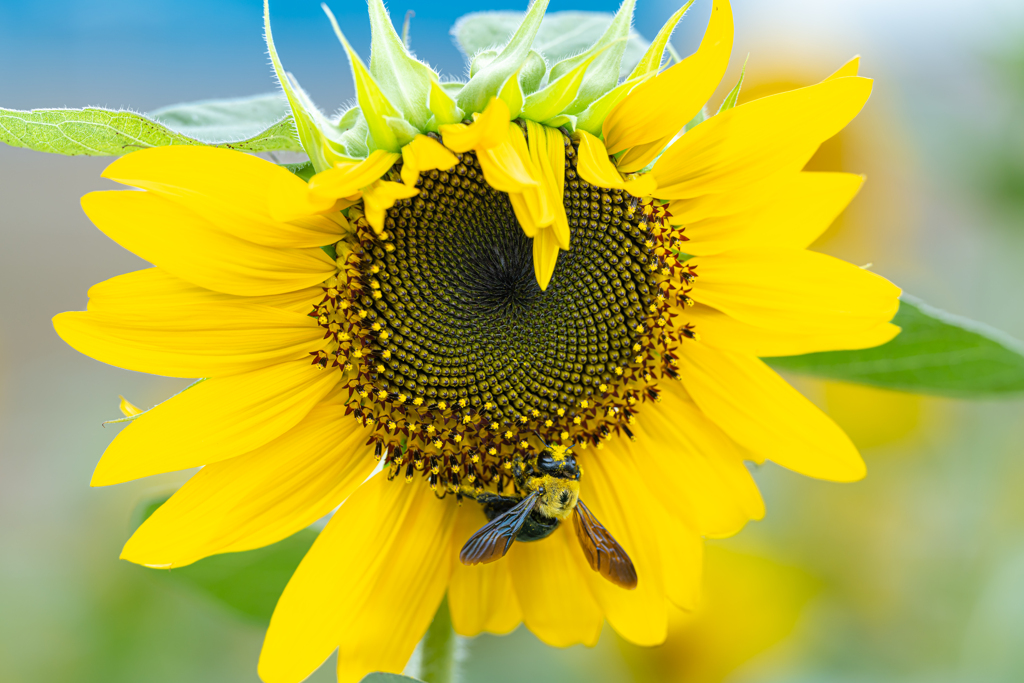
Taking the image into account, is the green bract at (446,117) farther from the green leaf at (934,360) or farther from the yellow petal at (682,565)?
the yellow petal at (682,565)

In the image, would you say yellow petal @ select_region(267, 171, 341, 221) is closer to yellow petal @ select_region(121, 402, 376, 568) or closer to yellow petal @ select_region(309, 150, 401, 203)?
yellow petal @ select_region(309, 150, 401, 203)

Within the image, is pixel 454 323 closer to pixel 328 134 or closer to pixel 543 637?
pixel 328 134

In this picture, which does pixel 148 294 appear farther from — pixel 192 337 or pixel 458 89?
pixel 458 89

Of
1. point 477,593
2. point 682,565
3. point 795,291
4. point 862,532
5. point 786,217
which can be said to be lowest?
point 862,532

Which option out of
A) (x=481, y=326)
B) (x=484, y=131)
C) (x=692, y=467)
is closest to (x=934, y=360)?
(x=692, y=467)

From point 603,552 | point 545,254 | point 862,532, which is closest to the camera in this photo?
point 545,254

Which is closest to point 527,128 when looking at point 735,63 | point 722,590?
point 722,590

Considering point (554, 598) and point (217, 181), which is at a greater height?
point (217, 181)
